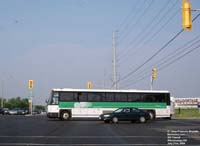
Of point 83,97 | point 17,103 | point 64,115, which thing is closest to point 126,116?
point 83,97

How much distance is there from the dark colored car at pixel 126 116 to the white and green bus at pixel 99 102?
18.8ft

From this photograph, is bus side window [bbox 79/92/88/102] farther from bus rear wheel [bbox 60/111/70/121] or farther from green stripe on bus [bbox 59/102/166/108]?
bus rear wheel [bbox 60/111/70/121]

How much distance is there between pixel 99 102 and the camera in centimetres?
4912

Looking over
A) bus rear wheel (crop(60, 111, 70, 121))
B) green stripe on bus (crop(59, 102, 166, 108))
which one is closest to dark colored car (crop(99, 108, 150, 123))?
green stripe on bus (crop(59, 102, 166, 108))

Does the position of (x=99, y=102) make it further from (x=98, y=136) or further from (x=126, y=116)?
(x=98, y=136)

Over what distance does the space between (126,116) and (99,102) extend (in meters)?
7.01

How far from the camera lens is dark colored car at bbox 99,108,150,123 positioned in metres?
42.2

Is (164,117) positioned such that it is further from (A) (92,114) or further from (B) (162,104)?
(A) (92,114)

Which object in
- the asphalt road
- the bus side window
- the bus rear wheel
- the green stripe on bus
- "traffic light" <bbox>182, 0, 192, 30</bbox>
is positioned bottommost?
the asphalt road

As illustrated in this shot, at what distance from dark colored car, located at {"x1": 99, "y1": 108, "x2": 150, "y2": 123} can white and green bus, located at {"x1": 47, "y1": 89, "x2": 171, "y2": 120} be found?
226 inches

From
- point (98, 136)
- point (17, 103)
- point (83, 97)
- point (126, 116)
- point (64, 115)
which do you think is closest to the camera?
point (98, 136)

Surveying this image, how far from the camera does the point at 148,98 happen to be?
50.8 meters

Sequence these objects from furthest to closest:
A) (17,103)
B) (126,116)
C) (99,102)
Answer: (17,103), (99,102), (126,116)

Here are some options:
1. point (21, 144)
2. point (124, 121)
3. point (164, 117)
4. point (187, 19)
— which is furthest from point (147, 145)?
point (164, 117)
